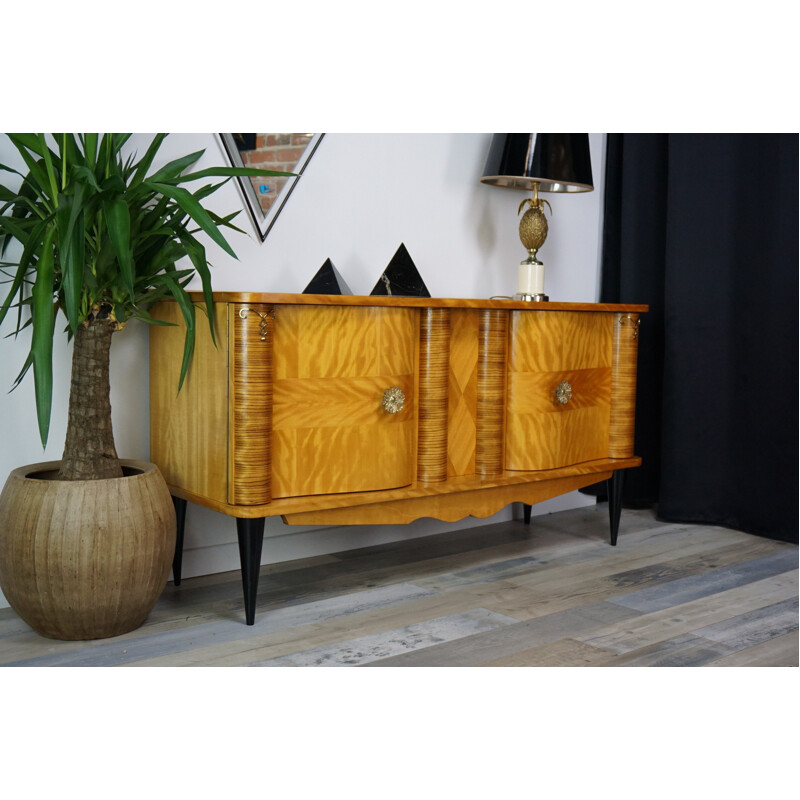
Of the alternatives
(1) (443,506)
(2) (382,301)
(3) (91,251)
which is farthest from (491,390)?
(3) (91,251)

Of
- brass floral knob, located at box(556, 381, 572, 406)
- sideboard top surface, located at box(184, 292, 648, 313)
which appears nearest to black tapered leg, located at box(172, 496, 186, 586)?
sideboard top surface, located at box(184, 292, 648, 313)

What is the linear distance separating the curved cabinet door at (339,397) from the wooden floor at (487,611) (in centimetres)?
31

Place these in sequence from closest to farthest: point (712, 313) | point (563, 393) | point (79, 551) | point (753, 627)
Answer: point (79, 551) → point (753, 627) → point (563, 393) → point (712, 313)

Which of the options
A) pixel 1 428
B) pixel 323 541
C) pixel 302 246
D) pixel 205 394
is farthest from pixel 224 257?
pixel 323 541

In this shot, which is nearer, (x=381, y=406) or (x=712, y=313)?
A: (x=381, y=406)

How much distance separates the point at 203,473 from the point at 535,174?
130cm

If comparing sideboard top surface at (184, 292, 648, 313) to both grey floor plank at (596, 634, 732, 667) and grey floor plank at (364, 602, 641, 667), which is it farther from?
grey floor plank at (596, 634, 732, 667)

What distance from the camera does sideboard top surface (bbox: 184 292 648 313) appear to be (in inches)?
71.8

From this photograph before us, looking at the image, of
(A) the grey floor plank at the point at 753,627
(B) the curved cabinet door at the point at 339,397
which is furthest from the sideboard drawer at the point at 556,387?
(A) the grey floor plank at the point at 753,627

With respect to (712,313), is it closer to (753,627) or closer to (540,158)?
(540,158)

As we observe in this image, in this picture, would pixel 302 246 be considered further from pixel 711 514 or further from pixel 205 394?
pixel 711 514

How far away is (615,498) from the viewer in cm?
268

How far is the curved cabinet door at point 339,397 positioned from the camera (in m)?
1.91

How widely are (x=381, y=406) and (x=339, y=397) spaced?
116 mm
